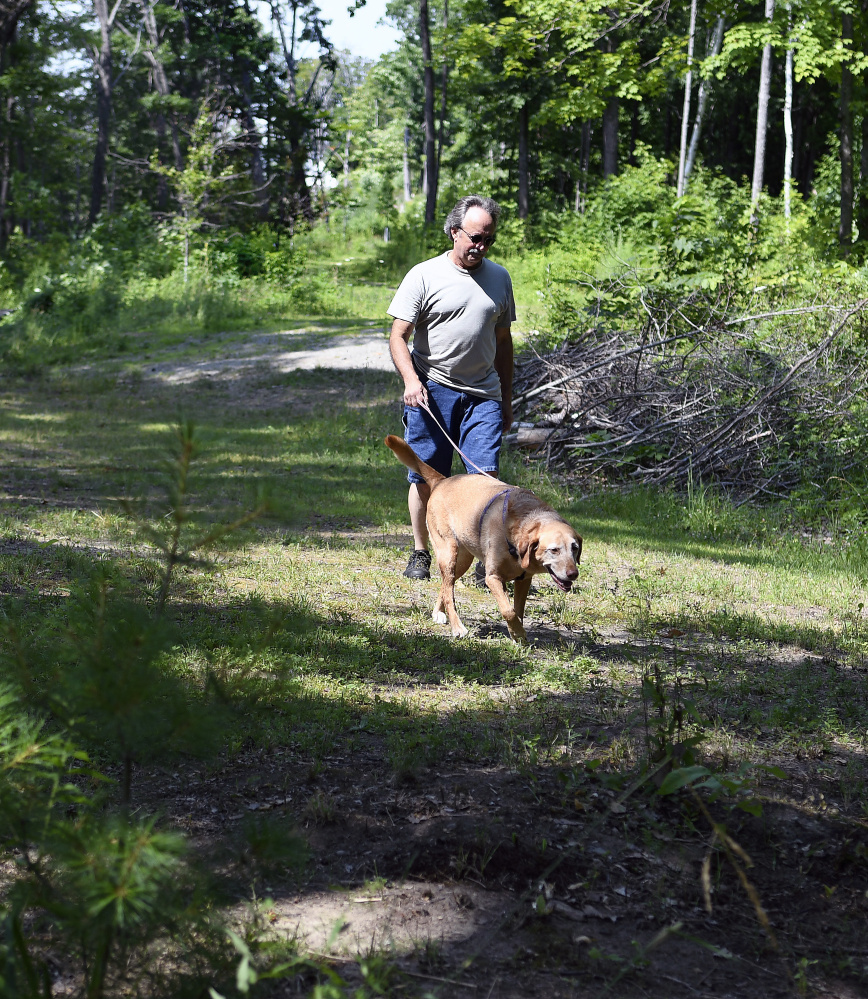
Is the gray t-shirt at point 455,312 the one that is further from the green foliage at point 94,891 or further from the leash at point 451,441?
the green foliage at point 94,891

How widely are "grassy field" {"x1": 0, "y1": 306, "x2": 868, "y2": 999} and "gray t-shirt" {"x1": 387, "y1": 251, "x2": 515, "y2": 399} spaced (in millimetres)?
1470

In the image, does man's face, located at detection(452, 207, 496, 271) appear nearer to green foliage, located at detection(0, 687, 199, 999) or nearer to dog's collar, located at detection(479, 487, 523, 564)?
dog's collar, located at detection(479, 487, 523, 564)

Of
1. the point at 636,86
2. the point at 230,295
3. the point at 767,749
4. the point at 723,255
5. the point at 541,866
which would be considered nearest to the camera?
the point at 541,866

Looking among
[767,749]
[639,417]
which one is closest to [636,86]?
[639,417]

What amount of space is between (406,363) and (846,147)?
13189mm

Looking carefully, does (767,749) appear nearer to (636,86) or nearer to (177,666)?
(177,666)

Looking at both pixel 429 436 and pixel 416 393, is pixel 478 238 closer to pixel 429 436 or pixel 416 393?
pixel 416 393

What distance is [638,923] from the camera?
2625 millimetres

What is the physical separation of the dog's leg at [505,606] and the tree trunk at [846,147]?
13.0 metres

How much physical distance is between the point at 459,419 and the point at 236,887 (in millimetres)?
4101

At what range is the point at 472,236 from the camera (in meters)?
5.29

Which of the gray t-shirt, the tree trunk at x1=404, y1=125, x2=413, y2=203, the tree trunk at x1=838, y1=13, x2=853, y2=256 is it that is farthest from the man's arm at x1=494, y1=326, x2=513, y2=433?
the tree trunk at x1=404, y1=125, x2=413, y2=203

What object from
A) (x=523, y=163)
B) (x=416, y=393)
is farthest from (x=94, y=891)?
(x=523, y=163)

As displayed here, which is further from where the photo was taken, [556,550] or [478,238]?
[478,238]
